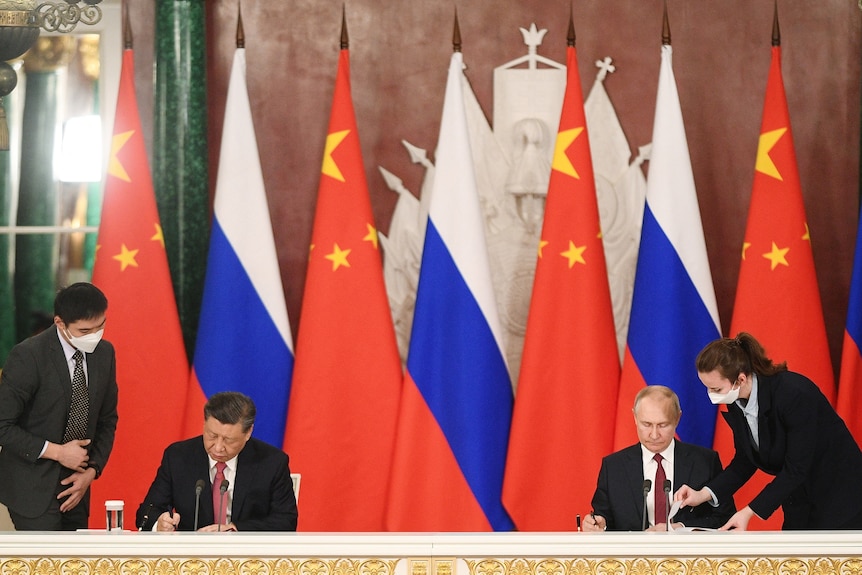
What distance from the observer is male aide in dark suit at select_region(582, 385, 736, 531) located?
140 inches

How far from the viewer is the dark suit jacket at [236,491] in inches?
139

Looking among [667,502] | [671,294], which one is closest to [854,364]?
[671,294]

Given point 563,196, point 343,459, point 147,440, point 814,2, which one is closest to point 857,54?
point 814,2

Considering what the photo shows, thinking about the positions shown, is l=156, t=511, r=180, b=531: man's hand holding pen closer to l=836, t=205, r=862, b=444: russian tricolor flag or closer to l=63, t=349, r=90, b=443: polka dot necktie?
l=63, t=349, r=90, b=443: polka dot necktie

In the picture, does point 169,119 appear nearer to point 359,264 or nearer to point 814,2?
point 359,264

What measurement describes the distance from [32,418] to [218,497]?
26.4 inches

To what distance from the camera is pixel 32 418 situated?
3719 mm

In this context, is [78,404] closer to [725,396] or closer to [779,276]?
[725,396]

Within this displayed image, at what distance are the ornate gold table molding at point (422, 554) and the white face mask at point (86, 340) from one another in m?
0.76

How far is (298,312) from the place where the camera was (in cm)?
530

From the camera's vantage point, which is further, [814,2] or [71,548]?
[814,2]

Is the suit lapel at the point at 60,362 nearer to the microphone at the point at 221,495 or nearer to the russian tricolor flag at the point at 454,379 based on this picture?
the microphone at the point at 221,495

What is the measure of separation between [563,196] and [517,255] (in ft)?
1.63

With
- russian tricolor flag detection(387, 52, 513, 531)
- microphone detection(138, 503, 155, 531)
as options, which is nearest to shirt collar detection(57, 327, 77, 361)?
microphone detection(138, 503, 155, 531)
